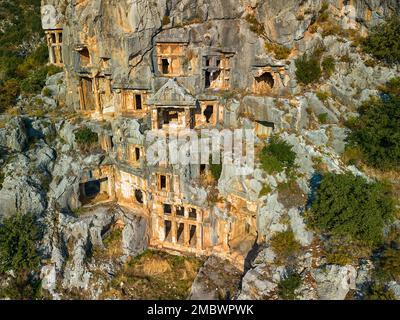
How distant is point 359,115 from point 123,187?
20.7m

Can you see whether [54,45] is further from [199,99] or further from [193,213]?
[193,213]

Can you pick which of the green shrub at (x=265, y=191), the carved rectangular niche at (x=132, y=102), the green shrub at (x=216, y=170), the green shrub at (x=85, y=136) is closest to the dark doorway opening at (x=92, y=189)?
the green shrub at (x=85, y=136)

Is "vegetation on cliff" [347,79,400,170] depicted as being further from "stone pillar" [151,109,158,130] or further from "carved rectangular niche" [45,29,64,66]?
"carved rectangular niche" [45,29,64,66]

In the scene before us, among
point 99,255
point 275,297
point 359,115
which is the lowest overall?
point 99,255

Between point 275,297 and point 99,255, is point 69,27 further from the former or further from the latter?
point 275,297

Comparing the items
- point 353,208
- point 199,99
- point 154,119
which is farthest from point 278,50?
point 353,208

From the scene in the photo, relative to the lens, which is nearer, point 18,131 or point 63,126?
point 18,131

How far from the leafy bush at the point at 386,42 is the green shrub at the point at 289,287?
1955 cm

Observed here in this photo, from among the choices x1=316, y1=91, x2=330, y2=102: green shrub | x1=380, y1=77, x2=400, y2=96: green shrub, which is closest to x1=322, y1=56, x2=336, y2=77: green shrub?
x1=316, y1=91, x2=330, y2=102: green shrub

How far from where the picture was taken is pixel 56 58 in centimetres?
4494

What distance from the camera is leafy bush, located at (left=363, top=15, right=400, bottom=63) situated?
28.6 metres

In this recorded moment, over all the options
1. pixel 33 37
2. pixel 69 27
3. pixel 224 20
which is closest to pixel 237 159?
pixel 224 20

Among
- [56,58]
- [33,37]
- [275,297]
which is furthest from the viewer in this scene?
[33,37]

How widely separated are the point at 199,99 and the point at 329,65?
11.2 metres
